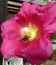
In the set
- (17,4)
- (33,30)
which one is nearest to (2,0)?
(33,30)

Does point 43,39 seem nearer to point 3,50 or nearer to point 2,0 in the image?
point 3,50

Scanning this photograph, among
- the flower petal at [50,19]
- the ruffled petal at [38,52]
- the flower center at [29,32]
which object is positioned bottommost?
the ruffled petal at [38,52]

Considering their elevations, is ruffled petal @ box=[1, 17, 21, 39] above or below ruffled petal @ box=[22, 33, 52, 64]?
above

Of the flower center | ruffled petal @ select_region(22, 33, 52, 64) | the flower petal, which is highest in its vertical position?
the flower petal

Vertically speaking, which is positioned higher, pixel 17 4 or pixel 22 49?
pixel 17 4

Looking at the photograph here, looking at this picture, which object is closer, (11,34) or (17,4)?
(11,34)

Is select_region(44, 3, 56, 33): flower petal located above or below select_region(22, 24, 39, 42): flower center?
above
